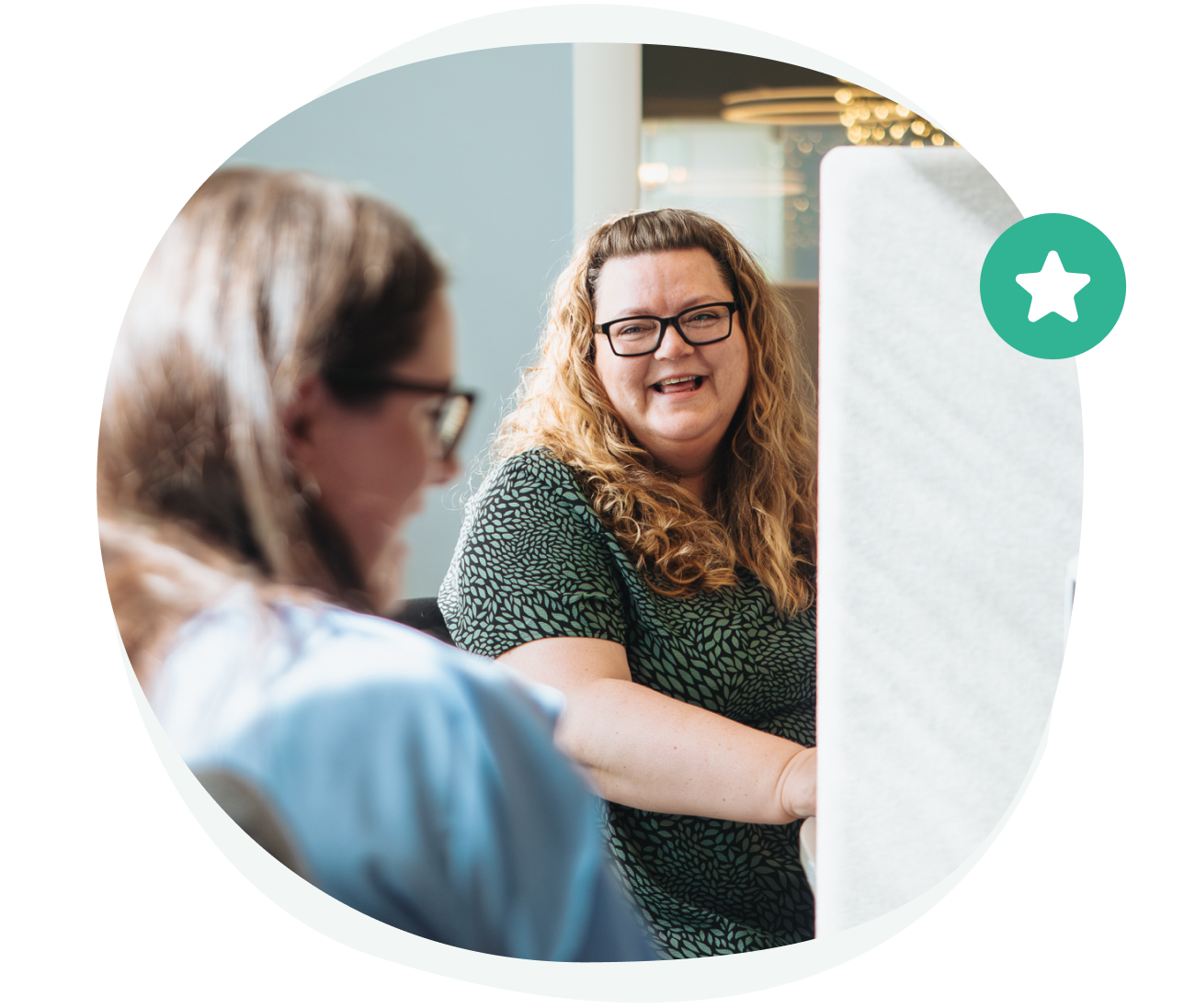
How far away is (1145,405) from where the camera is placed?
3.69ft

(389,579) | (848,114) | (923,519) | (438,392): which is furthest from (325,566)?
(848,114)

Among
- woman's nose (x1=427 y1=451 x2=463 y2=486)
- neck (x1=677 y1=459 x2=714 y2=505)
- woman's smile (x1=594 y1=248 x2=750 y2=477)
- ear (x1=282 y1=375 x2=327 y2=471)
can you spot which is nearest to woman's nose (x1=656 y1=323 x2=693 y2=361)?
woman's smile (x1=594 y1=248 x2=750 y2=477)

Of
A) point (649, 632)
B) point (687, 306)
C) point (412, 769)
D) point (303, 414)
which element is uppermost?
point (687, 306)

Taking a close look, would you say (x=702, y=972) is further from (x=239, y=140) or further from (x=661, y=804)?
(x=239, y=140)

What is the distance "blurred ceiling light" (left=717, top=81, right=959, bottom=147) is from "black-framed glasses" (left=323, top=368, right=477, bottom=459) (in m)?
0.41

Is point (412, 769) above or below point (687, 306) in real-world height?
below

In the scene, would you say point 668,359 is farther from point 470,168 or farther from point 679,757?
point 679,757

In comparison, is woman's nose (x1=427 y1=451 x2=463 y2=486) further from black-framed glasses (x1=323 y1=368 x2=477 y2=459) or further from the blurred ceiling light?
the blurred ceiling light

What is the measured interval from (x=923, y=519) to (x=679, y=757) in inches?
13.9

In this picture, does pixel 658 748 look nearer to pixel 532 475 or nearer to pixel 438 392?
pixel 532 475

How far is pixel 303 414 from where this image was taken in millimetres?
1110

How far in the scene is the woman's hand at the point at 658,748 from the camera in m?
1.08

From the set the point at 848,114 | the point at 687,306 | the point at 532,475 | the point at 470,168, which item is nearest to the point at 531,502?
the point at 532,475

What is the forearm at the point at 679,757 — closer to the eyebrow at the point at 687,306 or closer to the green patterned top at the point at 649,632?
the green patterned top at the point at 649,632
